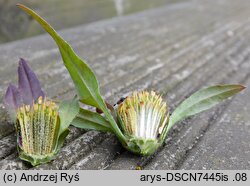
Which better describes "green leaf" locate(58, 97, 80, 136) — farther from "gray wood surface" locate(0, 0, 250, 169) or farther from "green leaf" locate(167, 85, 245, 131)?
"green leaf" locate(167, 85, 245, 131)

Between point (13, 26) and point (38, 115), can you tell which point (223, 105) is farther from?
point (13, 26)

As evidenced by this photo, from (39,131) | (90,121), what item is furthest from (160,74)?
(39,131)

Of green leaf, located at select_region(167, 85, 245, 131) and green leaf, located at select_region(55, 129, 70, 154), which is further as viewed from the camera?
green leaf, located at select_region(167, 85, 245, 131)

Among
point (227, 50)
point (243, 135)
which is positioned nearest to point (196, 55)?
point (227, 50)

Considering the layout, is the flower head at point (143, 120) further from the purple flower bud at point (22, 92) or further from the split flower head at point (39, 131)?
the purple flower bud at point (22, 92)

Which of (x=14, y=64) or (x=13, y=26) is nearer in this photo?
(x=14, y=64)

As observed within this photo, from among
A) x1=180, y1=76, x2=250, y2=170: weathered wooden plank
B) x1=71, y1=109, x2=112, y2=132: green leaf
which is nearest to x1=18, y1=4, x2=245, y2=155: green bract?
x1=71, y1=109, x2=112, y2=132: green leaf

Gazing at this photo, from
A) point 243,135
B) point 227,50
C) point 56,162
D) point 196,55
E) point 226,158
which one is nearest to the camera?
point 56,162
